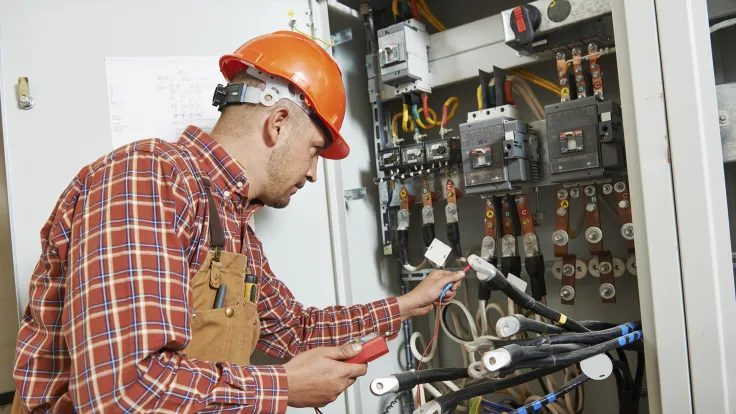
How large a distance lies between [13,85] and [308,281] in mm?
864

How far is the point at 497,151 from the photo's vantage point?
1561 mm

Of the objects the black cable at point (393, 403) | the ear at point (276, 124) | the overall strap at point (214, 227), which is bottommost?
the black cable at point (393, 403)

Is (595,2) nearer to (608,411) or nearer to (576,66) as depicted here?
(576,66)

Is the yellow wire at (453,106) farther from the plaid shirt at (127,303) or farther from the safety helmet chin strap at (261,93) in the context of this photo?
the plaid shirt at (127,303)

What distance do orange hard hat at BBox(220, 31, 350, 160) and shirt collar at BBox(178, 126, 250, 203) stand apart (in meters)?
0.21

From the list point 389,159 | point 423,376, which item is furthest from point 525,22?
point 423,376

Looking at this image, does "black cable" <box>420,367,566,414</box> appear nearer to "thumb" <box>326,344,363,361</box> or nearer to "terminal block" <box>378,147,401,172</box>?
"thumb" <box>326,344,363,361</box>

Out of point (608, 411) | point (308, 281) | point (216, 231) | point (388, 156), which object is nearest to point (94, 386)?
point (216, 231)

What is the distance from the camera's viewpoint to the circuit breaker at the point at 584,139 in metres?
1.37

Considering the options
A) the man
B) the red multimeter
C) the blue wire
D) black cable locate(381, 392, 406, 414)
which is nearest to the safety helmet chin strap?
the man

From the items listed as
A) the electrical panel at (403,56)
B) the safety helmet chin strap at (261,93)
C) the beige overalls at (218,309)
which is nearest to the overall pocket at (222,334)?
the beige overalls at (218,309)

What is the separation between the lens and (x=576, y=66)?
151 cm

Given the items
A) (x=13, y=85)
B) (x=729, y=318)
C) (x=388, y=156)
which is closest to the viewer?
(x=729, y=318)

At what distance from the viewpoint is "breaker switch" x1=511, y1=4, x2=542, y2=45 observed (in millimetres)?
1461
